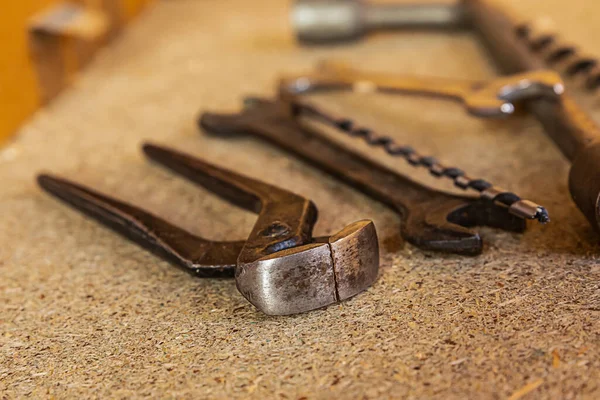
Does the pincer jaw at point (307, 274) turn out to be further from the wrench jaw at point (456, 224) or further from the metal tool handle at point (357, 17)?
the metal tool handle at point (357, 17)

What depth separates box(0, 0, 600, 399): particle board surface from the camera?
493 mm

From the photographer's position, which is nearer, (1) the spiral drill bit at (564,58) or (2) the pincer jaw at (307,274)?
(2) the pincer jaw at (307,274)

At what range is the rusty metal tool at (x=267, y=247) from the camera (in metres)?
0.52

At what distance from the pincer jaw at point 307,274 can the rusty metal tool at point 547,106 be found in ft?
0.67

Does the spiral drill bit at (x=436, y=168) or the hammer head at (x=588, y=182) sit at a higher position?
the hammer head at (x=588, y=182)

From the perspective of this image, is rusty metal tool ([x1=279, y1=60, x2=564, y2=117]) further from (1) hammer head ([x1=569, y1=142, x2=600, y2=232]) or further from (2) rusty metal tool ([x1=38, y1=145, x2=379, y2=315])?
(2) rusty metal tool ([x1=38, y1=145, x2=379, y2=315])

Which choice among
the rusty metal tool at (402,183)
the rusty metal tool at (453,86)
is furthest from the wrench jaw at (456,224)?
the rusty metal tool at (453,86)

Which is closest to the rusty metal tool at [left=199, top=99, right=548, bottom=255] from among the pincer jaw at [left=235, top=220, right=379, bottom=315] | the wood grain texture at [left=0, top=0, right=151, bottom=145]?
the pincer jaw at [left=235, top=220, right=379, bottom=315]

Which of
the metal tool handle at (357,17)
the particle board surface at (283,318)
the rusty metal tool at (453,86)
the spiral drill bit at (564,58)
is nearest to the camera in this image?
the particle board surface at (283,318)

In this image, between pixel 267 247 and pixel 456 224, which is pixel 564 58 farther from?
pixel 267 247

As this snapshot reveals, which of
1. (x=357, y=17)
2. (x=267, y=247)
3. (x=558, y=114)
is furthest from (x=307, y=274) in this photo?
(x=357, y=17)

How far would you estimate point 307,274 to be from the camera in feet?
1.72

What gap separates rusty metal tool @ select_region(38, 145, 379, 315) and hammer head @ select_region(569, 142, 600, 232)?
0.19m

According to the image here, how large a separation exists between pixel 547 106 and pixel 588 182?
0.83 feet
